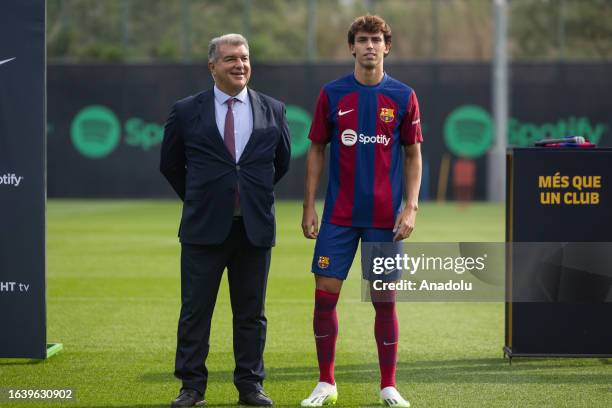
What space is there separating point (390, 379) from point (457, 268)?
39.7 inches

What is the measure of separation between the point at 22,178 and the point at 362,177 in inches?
91.0

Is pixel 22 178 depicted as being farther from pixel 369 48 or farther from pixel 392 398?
pixel 392 398

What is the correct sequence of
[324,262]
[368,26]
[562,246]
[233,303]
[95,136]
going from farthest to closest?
1. [95,136]
2. [562,246]
3. [233,303]
4. [324,262]
5. [368,26]

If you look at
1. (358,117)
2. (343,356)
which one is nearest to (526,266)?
(343,356)

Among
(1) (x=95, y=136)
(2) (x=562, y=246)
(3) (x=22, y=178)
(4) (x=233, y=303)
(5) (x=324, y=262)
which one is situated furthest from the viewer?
(1) (x=95, y=136)

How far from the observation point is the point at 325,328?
5996 millimetres

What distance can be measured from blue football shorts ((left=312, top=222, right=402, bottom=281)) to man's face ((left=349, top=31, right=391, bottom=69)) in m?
0.86

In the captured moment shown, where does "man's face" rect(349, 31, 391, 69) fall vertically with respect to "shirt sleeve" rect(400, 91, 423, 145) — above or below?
above

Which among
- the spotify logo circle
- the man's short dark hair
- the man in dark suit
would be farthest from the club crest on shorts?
the spotify logo circle

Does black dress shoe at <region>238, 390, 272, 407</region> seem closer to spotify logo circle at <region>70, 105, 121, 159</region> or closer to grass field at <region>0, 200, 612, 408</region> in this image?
grass field at <region>0, 200, 612, 408</region>

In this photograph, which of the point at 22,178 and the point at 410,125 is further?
the point at 22,178

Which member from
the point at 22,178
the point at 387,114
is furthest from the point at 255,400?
the point at 22,178

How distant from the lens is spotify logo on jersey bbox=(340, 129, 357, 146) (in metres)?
5.87

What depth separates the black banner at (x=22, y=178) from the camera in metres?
6.93
